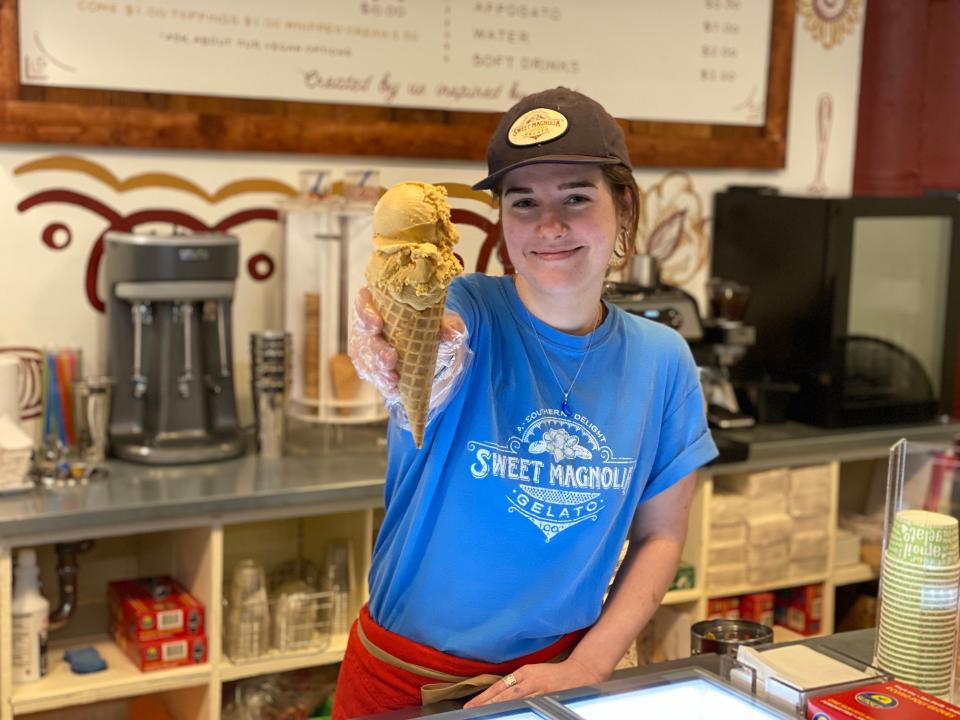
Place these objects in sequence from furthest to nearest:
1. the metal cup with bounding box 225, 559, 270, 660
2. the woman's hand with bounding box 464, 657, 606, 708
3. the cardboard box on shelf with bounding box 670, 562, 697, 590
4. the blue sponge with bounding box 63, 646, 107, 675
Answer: the cardboard box on shelf with bounding box 670, 562, 697, 590 → the metal cup with bounding box 225, 559, 270, 660 → the blue sponge with bounding box 63, 646, 107, 675 → the woman's hand with bounding box 464, 657, 606, 708

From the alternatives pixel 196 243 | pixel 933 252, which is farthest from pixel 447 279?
pixel 933 252

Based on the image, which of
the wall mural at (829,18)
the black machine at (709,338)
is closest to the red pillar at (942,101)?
the wall mural at (829,18)

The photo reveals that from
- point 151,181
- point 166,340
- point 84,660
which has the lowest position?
point 84,660

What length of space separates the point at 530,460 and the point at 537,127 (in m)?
0.43

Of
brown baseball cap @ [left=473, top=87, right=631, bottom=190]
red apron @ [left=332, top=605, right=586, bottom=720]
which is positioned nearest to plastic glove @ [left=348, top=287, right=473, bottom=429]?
brown baseball cap @ [left=473, top=87, right=631, bottom=190]

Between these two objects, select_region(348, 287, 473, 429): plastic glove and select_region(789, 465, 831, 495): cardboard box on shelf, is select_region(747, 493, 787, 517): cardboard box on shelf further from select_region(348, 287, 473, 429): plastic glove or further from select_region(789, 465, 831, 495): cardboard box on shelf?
select_region(348, 287, 473, 429): plastic glove

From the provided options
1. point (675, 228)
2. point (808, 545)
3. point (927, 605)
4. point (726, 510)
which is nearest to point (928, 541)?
point (927, 605)

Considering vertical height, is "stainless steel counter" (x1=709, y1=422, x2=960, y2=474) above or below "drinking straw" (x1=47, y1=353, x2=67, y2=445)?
below

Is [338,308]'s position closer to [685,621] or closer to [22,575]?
[22,575]

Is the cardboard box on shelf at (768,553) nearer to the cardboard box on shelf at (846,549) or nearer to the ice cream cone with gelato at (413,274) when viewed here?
the cardboard box on shelf at (846,549)

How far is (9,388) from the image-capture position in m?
2.67

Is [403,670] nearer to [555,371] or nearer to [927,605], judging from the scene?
[555,371]

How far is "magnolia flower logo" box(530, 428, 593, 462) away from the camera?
1.61 meters

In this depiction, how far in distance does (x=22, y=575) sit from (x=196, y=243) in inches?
32.0
